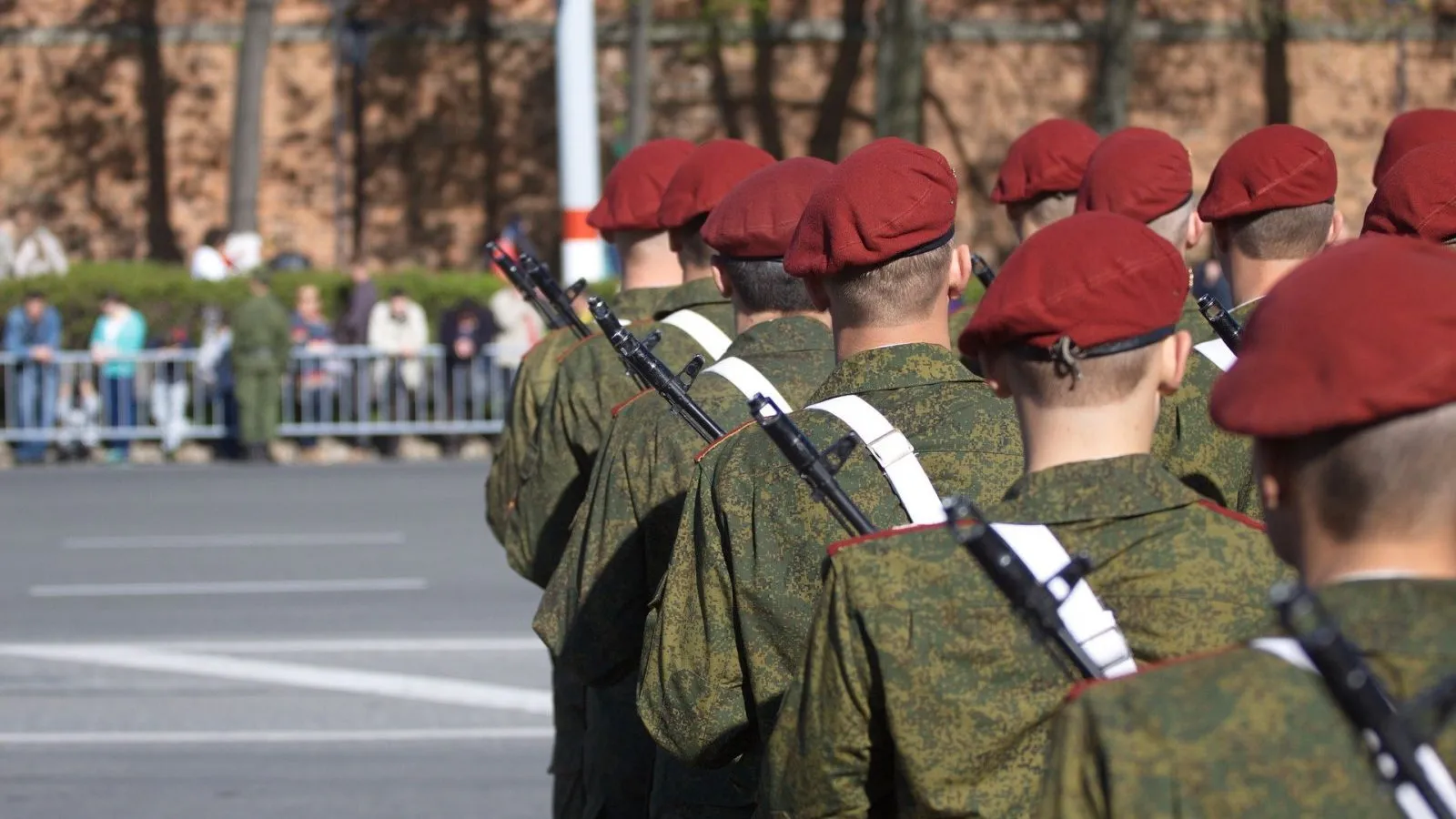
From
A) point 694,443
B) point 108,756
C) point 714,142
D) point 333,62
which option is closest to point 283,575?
point 108,756

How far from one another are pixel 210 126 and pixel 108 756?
23.5 m

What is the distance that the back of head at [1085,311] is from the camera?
273 cm

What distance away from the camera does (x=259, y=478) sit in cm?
1839

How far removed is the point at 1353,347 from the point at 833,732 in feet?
3.18

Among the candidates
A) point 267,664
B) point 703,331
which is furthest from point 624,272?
point 267,664

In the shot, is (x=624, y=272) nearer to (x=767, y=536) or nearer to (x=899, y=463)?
(x=767, y=536)

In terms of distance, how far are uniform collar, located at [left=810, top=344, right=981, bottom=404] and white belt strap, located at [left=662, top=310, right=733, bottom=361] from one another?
1.74 m

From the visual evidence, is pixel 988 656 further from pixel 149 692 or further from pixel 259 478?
pixel 259 478

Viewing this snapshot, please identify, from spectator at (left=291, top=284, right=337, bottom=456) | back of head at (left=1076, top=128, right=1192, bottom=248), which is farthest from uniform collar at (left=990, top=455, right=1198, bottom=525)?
spectator at (left=291, top=284, right=337, bottom=456)

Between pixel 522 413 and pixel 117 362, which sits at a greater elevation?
pixel 522 413

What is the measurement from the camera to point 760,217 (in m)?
4.34

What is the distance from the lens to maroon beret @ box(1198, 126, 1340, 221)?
15.7 ft

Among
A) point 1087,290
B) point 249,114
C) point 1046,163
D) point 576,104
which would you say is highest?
point 249,114

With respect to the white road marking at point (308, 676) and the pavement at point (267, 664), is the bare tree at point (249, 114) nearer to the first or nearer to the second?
the pavement at point (267, 664)
